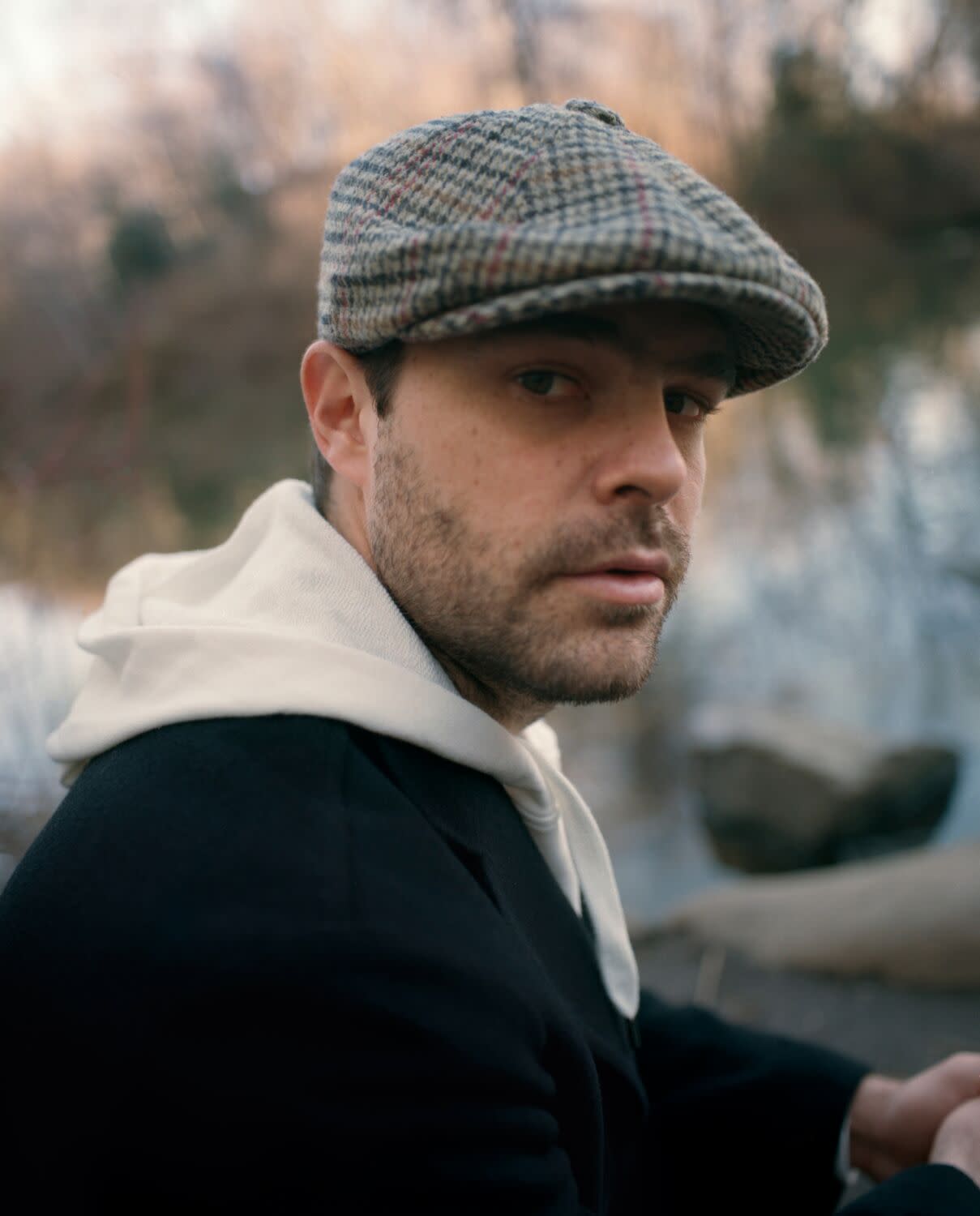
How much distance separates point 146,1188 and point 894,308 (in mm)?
16953

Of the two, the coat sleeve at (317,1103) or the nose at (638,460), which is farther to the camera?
the nose at (638,460)

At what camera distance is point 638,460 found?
1.17 meters

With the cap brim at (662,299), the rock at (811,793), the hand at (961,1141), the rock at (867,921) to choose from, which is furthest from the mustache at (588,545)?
the rock at (811,793)

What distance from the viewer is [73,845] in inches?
39.7

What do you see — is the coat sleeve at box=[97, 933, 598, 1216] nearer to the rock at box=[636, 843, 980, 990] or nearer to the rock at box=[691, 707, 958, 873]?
the rock at box=[636, 843, 980, 990]

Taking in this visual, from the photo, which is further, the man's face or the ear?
the ear

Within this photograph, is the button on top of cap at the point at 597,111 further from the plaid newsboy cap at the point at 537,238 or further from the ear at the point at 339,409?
the ear at the point at 339,409

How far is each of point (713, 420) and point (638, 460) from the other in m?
10.6

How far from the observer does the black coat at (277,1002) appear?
0.85 metres

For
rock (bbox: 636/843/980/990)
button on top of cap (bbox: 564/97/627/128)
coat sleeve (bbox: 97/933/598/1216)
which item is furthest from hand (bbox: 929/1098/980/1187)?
rock (bbox: 636/843/980/990)

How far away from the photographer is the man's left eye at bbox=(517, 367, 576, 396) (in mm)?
1155

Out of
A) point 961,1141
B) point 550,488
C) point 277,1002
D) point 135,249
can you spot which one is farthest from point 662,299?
point 135,249

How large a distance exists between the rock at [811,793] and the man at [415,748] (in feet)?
9.50

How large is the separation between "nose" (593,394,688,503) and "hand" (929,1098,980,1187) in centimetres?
95
